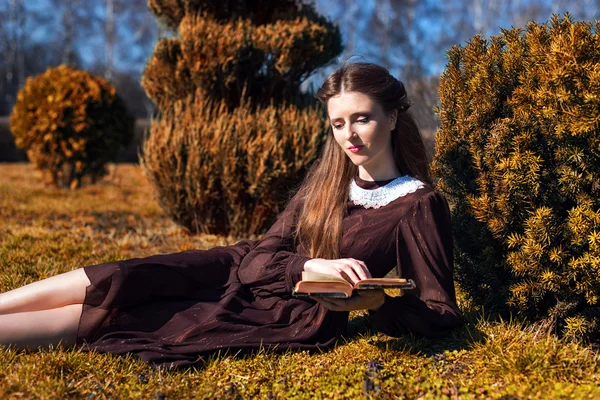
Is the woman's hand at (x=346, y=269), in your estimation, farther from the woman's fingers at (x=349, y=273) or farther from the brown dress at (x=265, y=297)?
the brown dress at (x=265, y=297)

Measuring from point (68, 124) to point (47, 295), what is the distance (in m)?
7.15

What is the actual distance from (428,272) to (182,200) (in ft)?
11.3

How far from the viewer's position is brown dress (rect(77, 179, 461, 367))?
8.10 feet

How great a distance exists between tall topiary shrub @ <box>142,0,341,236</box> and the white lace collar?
2274mm

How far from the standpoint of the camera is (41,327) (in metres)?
2.60

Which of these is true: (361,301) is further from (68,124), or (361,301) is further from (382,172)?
(68,124)

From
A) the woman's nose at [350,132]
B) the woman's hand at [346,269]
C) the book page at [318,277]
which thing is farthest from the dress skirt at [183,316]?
the woman's nose at [350,132]

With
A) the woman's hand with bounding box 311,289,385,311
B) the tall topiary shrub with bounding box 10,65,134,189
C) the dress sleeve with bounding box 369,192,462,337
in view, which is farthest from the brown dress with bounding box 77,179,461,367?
the tall topiary shrub with bounding box 10,65,134,189

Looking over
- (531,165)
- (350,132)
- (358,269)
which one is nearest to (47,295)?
(358,269)

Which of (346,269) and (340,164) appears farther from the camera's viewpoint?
(340,164)

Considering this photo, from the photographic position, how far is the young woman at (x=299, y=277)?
2.51 m

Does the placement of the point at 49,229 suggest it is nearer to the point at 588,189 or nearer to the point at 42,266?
the point at 42,266

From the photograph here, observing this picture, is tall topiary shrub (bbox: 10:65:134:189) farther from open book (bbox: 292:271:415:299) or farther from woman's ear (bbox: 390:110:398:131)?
open book (bbox: 292:271:415:299)

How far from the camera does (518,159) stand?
2.51 m
